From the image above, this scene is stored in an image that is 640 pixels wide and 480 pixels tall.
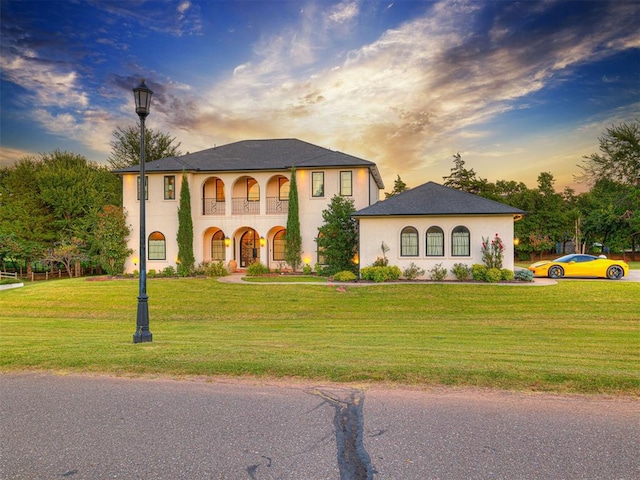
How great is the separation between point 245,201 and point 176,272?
6576 millimetres

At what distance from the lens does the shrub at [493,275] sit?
17938 mm

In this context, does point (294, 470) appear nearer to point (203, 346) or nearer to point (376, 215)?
point (203, 346)

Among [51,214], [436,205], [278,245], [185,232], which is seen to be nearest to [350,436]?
[436,205]

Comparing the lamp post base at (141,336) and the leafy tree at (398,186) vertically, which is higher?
the leafy tree at (398,186)

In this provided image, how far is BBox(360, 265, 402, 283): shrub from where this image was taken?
1862 cm

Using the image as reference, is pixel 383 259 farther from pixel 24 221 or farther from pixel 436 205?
pixel 24 221

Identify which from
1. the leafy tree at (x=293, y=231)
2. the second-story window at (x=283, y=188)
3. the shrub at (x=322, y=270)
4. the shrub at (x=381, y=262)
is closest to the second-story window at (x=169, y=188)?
the second-story window at (x=283, y=188)

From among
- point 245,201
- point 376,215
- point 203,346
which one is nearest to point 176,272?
point 245,201

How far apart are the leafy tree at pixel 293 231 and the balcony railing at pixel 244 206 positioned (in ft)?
10.3

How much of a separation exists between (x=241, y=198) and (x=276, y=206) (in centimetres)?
268

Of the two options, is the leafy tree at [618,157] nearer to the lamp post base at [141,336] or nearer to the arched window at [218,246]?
the arched window at [218,246]

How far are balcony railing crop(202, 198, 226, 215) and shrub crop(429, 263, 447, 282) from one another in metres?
14.3

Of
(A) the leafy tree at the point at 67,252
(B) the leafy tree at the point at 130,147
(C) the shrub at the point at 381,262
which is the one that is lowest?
(C) the shrub at the point at 381,262

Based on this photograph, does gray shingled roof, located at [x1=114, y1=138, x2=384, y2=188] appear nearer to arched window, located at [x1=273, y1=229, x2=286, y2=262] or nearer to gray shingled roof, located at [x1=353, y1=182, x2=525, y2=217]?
gray shingled roof, located at [x1=353, y1=182, x2=525, y2=217]
